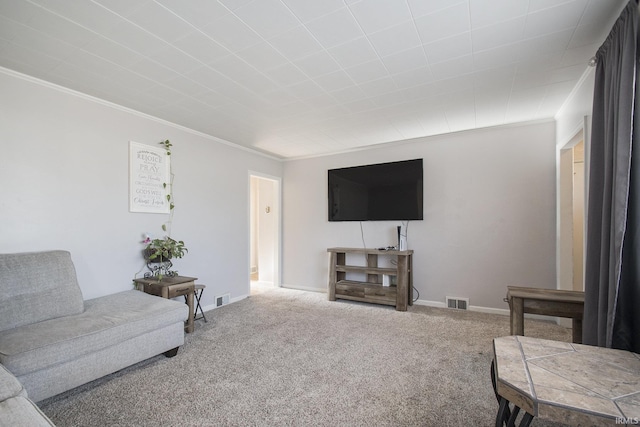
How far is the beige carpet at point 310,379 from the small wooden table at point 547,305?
1.57 feet

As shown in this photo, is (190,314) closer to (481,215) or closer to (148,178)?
(148,178)

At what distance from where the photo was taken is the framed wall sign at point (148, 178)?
3.08 m

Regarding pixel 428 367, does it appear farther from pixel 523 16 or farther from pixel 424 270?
pixel 523 16

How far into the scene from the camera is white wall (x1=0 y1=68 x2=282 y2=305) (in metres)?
2.31

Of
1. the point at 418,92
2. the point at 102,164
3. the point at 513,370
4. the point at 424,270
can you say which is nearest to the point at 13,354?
the point at 102,164

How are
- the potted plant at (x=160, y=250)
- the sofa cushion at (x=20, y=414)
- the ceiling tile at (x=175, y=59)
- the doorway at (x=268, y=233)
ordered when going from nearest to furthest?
the sofa cushion at (x=20, y=414) < the ceiling tile at (x=175, y=59) < the potted plant at (x=160, y=250) < the doorway at (x=268, y=233)

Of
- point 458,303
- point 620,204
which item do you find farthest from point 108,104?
point 458,303

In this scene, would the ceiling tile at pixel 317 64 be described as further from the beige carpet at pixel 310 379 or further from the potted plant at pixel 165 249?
the beige carpet at pixel 310 379

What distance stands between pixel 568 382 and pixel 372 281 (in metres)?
3.42

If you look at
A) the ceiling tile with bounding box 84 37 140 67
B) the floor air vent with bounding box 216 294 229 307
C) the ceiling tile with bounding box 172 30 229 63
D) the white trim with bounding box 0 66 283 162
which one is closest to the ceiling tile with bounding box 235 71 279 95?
the ceiling tile with bounding box 172 30 229 63

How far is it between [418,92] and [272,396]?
284cm

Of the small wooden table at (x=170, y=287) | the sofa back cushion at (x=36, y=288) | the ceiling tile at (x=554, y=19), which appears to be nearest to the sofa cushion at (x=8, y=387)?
the sofa back cushion at (x=36, y=288)

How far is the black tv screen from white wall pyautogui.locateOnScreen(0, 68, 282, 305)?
1.99 metres

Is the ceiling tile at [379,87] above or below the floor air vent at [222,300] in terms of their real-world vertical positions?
above
